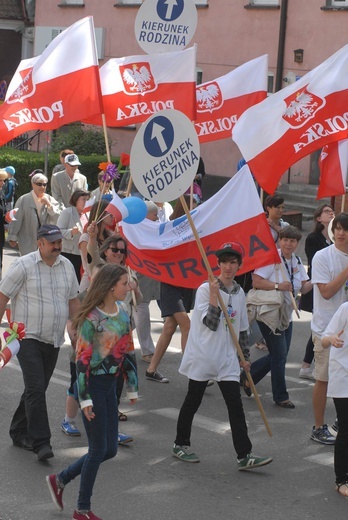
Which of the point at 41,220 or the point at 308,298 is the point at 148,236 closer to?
the point at 308,298

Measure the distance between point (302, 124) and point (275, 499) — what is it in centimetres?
392

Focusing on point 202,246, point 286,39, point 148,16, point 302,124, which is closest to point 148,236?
point 202,246

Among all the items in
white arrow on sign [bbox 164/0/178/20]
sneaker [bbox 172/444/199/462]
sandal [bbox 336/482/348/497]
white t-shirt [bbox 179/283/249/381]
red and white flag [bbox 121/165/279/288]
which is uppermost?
white arrow on sign [bbox 164/0/178/20]

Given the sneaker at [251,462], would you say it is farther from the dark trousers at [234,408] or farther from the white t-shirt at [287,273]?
the white t-shirt at [287,273]

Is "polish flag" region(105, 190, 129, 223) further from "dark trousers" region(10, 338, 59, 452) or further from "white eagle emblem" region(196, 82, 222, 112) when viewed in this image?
"white eagle emblem" region(196, 82, 222, 112)

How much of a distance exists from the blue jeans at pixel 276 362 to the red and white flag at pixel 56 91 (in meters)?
3.20

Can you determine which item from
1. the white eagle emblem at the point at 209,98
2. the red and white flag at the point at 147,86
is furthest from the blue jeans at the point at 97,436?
the white eagle emblem at the point at 209,98

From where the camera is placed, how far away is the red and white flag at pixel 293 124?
9867 mm

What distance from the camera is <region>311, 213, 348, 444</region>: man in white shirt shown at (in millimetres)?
8500

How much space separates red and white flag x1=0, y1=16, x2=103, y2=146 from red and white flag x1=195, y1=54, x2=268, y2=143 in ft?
5.36

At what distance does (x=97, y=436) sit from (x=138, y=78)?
20.3 ft

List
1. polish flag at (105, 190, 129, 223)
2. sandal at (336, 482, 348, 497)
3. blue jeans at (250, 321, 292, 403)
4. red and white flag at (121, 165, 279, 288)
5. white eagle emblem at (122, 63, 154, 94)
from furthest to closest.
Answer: white eagle emblem at (122, 63, 154, 94), blue jeans at (250, 321, 292, 403), polish flag at (105, 190, 129, 223), red and white flag at (121, 165, 279, 288), sandal at (336, 482, 348, 497)

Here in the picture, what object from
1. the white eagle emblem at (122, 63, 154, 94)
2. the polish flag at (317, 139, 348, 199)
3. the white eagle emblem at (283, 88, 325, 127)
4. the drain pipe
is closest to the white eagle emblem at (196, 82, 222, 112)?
the white eagle emblem at (122, 63, 154, 94)

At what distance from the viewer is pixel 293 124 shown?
9969 mm
